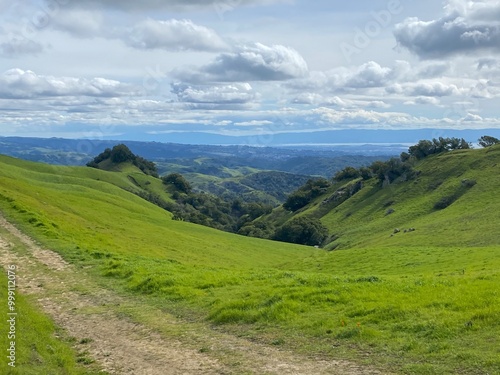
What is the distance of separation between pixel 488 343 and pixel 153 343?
36.7ft

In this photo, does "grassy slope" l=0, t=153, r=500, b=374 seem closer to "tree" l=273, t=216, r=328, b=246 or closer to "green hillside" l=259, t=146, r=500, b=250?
"green hillside" l=259, t=146, r=500, b=250

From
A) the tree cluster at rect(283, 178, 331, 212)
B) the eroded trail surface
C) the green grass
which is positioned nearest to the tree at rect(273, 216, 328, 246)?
the tree cluster at rect(283, 178, 331, 212)

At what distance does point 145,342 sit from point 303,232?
10337cm

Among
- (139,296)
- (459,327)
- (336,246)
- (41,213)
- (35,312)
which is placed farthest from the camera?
(336,246)

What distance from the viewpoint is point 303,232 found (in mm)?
118938

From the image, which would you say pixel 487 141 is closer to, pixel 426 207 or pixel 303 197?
pixel 303 197

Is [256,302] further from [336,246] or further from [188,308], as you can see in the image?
[336,246]

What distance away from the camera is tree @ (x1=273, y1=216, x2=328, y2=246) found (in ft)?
384

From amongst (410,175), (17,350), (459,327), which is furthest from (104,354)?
(410,175)

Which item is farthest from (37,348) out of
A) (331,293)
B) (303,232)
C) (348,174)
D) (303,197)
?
(348,174)

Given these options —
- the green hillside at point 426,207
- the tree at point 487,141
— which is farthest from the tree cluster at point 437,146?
the tree at point 487,141

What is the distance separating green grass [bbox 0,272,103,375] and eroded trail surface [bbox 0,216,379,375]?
59cm

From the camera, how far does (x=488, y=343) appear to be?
13664 millimetres

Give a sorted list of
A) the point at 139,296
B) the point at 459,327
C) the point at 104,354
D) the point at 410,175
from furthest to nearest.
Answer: the point at 410,175 → the point at 139,296 → the point at 104,354 → the point at 459,327
